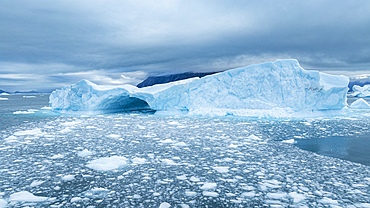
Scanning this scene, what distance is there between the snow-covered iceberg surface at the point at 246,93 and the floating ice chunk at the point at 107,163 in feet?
33.4

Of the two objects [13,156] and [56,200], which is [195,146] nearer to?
[56,200]

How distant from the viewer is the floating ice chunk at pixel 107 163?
4.11 metres

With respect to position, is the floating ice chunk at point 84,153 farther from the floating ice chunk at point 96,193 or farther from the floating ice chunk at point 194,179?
the floating ice chunk at point 194,179

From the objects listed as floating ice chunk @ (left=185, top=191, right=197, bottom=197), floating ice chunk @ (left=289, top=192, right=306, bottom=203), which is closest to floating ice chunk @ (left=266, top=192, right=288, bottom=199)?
floating ice chunk @ (left=289, top=192, right=306, bottom=203)

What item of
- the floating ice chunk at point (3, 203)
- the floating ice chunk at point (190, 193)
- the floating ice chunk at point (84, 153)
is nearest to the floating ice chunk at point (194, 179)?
the floating ice chunk at point (190, 193)

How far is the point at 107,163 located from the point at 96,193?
1.28 metres

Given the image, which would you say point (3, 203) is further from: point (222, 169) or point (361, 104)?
point (361, 104)

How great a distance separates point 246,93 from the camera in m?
14.3

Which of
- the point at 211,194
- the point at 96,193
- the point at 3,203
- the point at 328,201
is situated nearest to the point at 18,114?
the point at 3,203

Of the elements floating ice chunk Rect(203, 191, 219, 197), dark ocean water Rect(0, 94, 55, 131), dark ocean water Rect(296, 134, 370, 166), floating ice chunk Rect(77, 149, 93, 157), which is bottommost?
dark ocean water Rect(296, 134, 370, 166)

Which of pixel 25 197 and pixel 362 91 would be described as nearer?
pixel 25 197

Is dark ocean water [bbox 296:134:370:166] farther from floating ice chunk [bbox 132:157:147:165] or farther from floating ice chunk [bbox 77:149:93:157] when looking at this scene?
floating ice chunk [bbox 77:149:93:157]

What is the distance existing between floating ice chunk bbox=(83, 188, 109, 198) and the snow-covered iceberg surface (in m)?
11.4

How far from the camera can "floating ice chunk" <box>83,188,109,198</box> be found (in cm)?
297
